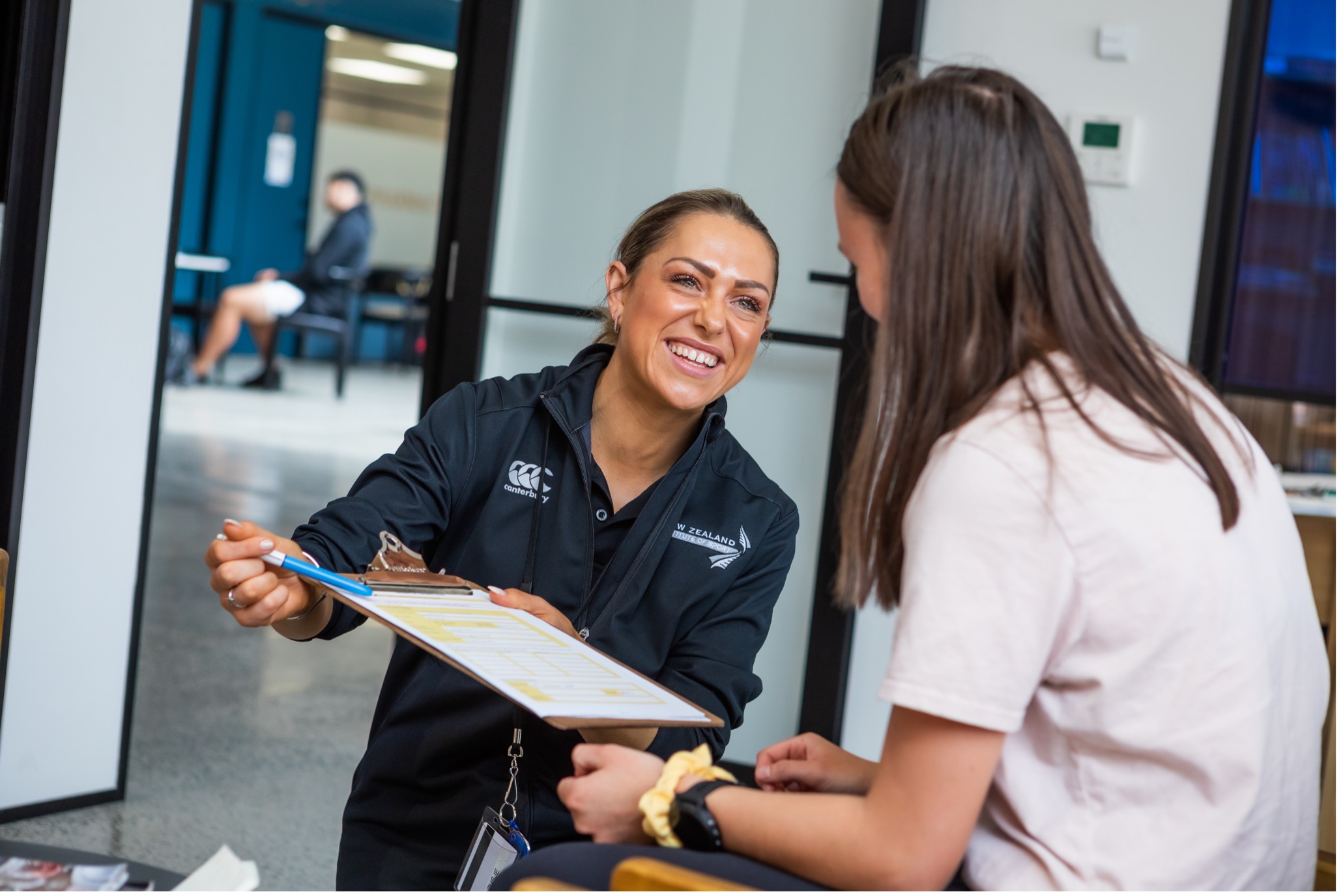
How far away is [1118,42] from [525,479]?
1.78 meters

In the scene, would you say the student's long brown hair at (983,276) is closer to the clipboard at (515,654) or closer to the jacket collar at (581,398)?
the clipboard at (515,654)

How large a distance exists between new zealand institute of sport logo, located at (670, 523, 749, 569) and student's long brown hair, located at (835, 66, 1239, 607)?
62 cm

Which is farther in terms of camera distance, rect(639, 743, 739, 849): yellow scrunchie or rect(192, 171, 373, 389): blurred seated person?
rect(192, 171, 373, 389): blurred seated person

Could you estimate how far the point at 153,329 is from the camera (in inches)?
101

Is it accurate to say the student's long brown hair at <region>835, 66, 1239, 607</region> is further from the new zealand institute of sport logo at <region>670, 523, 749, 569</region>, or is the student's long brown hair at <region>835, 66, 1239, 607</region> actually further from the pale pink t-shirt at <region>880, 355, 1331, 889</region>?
the new zealand institute of sport logo at <region>670, 523, 749, 569</region>

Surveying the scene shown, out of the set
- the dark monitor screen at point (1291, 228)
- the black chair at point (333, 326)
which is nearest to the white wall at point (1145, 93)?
the dark monitor screen at point (1291, 228)

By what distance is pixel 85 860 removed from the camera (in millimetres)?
1267

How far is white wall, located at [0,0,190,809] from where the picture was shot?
2416 mm

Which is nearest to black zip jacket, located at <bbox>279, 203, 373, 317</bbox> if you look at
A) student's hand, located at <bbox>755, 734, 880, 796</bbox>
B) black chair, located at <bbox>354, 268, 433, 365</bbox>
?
black chair, located at <bbox>354, 268, 433, 365</bbox>

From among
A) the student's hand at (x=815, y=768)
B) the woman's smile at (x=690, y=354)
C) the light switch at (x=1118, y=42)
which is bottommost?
the student's hand at (x=815, y=768)

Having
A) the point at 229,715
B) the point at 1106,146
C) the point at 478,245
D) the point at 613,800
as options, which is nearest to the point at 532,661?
the point at 613,800

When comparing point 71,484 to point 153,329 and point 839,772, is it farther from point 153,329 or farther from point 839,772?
point 839,772

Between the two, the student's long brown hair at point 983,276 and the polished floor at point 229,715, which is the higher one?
the student's long brown hair at point 983,276

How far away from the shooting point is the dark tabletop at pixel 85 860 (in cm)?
122
